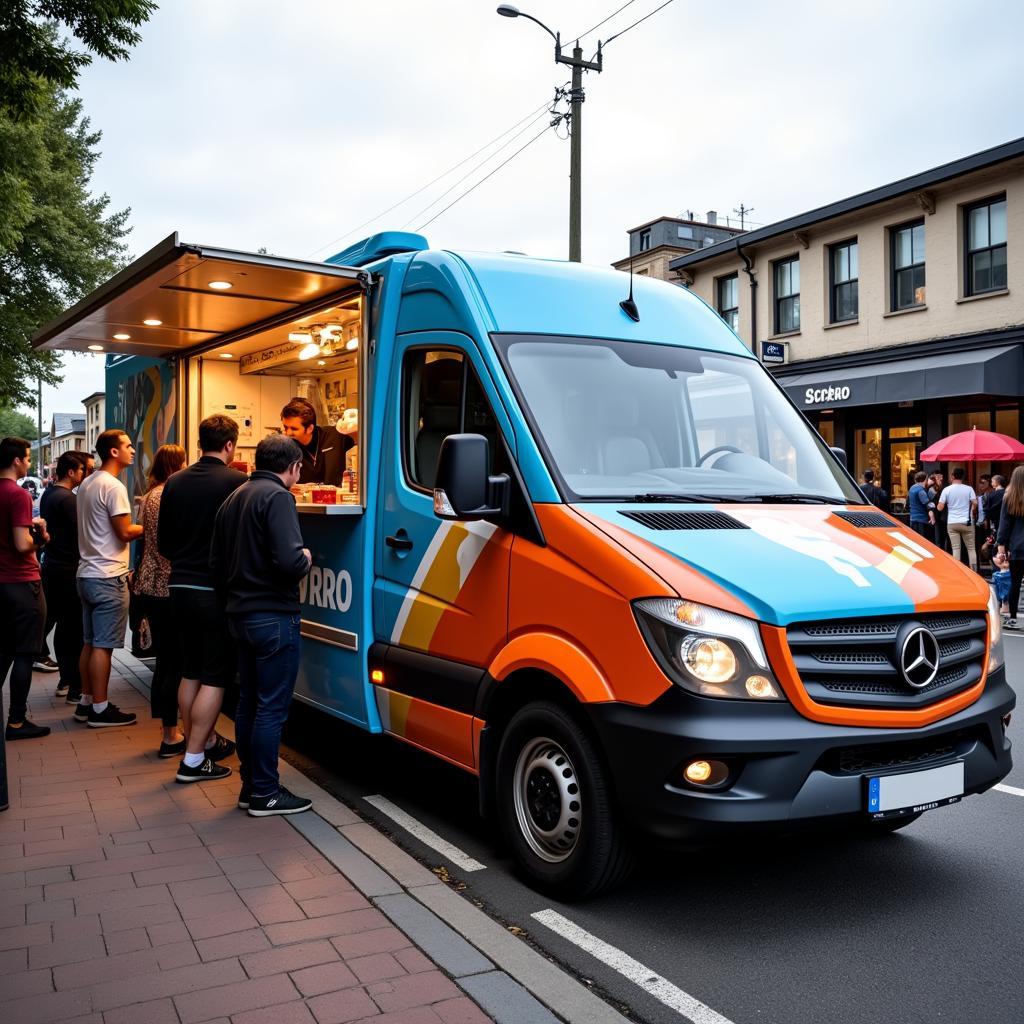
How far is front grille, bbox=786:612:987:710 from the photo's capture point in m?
3.62

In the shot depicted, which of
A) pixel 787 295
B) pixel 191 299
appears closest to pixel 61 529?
pixel 191 299

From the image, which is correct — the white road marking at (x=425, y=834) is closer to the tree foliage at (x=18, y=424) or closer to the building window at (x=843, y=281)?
the building window at (x=843, y=281)

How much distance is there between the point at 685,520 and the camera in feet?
13.4

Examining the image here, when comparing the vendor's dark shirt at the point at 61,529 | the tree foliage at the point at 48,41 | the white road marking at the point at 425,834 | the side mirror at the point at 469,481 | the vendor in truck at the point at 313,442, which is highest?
the tree foliage at the point at 48,41

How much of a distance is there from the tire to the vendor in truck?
160 inches

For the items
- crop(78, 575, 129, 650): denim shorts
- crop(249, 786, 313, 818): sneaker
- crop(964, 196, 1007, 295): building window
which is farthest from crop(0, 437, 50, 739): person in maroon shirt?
crop(964, 196, 1007, 295): building window

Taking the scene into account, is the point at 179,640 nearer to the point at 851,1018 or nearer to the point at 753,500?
the point at 753,500

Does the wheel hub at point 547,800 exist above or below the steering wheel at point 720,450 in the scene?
below

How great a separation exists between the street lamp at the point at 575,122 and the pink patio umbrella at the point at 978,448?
6996mm

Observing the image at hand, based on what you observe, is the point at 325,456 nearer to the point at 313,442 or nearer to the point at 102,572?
the point at 313,442

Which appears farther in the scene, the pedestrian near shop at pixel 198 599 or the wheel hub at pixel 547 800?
the pedestrian near shop at pixel 198 599

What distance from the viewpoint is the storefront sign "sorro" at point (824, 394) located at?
2194 centimetres

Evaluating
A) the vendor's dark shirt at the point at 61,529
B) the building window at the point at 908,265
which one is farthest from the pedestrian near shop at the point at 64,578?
the building window at the point at 908,265

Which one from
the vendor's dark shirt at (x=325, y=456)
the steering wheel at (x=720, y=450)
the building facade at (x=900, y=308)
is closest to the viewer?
the steering wheel at (x=720, y=450)
